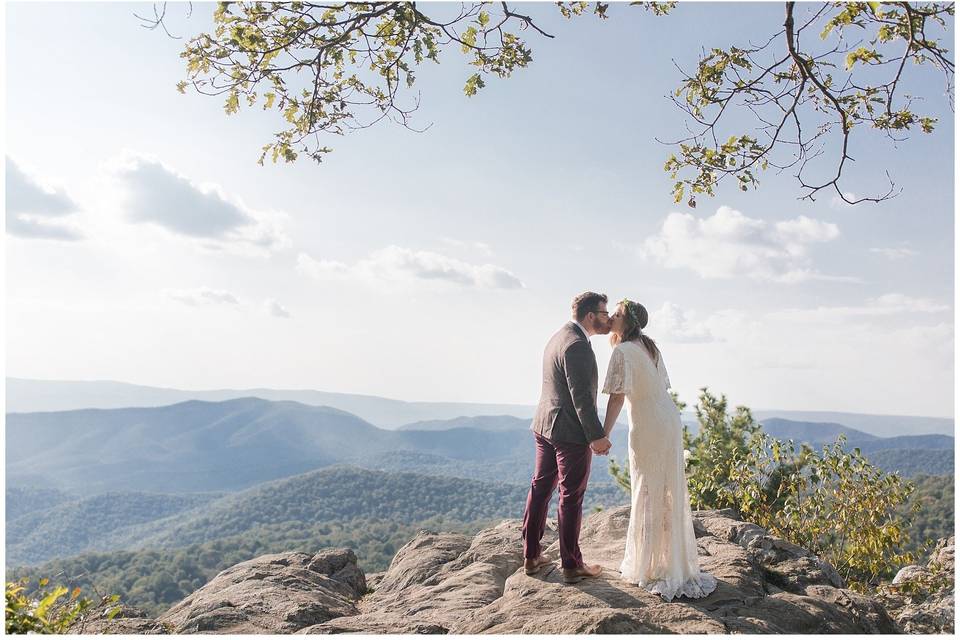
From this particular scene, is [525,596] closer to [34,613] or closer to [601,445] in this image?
[601,445]

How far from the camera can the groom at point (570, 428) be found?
484 cm

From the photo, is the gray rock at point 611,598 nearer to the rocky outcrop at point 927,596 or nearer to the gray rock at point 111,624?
the rocky outcrop at point 927,596

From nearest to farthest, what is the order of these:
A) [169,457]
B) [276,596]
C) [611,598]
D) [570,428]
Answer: [611,598]
[570,428]
[276,596]
[169,457]

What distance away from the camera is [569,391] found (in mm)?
4961

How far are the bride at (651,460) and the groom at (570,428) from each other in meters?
0.15

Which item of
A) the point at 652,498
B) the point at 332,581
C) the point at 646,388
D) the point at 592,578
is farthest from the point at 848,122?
the point at 332,581

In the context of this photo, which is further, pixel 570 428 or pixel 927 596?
pixel 927 596

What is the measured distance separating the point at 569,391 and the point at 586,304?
65cm

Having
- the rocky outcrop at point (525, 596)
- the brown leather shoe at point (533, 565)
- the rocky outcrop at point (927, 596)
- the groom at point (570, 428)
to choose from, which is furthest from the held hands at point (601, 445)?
the rocky outcrop at point (927, 596)

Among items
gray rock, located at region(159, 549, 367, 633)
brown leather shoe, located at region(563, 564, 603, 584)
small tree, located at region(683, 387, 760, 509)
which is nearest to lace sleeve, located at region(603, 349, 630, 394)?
brown leather shoe, located at region(563, 564, 603, 584)

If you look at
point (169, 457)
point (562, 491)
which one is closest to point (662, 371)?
point (562, 491)

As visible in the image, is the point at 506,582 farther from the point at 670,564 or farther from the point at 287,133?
the point at 287,133

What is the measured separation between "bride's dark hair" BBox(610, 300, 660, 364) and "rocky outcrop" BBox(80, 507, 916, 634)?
1691 millimetres

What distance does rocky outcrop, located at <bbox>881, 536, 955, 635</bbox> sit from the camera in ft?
18.5
